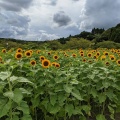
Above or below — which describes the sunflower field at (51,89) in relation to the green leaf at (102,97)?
above

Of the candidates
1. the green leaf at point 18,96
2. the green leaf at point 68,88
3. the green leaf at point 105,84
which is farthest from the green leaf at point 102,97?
the green leaf at point 18,96

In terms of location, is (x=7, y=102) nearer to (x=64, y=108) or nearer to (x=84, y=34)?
(x=64, y=108)

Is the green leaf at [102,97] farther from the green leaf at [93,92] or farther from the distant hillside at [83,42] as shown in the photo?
the distant hillside at [83,42]

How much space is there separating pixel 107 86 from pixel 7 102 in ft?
5.11

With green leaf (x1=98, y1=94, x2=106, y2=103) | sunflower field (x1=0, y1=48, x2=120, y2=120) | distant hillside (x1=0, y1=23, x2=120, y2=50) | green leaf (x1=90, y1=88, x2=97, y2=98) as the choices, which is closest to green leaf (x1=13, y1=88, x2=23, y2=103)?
sunflower field (x1=0, y1=48, x2=120, y2=120)

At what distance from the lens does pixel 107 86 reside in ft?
13.3

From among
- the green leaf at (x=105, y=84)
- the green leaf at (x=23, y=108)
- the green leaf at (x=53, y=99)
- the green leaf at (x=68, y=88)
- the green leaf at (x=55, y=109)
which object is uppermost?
the green leaf at (x=68, y=88)

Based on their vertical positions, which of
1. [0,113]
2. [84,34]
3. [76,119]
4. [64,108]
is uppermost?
[0,113]

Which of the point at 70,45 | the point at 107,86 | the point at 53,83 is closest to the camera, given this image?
the point at 53,83

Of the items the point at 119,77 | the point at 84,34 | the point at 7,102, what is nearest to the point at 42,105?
the point at 7,102

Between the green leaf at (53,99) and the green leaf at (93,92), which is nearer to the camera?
the green leaf at (53,99)

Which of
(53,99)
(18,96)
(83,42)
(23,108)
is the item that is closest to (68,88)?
(53,99)

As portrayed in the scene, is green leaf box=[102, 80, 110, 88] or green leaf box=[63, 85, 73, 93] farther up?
green leaf box=[63, 85, 73, 93]

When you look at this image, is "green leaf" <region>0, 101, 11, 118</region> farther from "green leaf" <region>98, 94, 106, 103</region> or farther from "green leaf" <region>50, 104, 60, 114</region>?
"green leaf" <region>98, 94, 106, 103</region>
